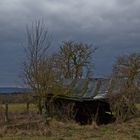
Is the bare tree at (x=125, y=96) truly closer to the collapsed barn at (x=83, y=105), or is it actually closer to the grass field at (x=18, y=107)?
the collapsed barn at (x=83, y=105)

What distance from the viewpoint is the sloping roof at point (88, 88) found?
30.3 metres

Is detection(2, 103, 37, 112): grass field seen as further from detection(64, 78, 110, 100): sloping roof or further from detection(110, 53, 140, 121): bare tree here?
detection(110, 53, 140, 121): bare tree

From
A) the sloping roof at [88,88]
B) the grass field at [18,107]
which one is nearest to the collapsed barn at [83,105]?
the sloping roof at [88,88]

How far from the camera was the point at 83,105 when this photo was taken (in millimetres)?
30547

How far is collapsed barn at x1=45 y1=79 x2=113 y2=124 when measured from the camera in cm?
2919

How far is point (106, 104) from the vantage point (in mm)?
30516

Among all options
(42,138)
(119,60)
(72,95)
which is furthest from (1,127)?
(119,60)

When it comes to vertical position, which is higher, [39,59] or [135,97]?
[39,59]

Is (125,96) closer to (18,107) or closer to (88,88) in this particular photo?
(88,88)

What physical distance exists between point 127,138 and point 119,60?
24504 millimetres

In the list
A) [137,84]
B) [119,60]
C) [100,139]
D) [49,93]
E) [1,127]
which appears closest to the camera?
[100,139]

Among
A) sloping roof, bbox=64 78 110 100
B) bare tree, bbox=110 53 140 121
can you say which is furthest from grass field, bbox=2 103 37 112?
bare tree, bbox=110 53 140 121

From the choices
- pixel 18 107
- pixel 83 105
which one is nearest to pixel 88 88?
pixel 83 105

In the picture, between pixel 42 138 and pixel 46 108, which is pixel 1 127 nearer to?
pixel 42 138
